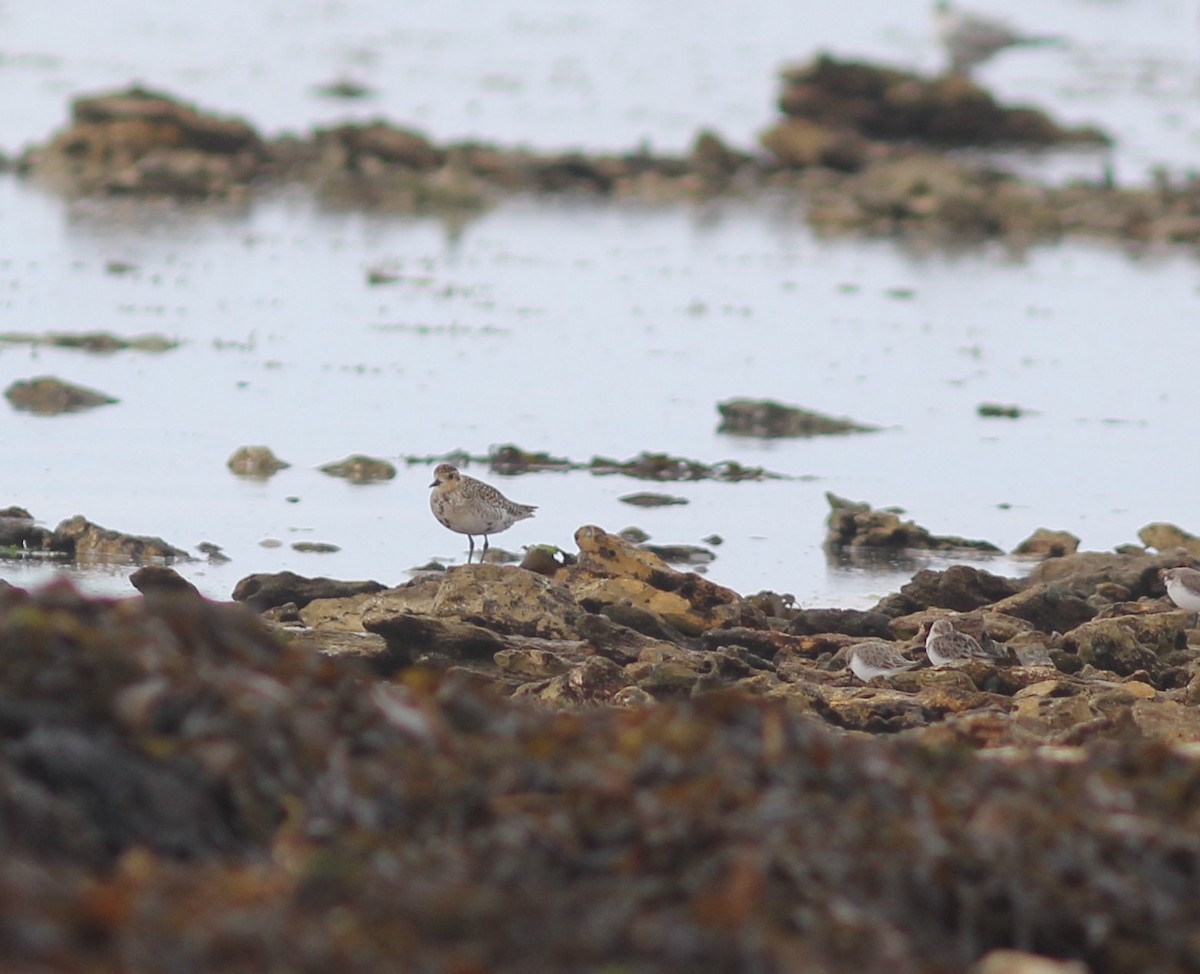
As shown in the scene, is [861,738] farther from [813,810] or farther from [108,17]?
[108,17]

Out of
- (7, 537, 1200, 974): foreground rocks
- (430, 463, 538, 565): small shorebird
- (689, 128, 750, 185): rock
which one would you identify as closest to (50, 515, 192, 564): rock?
(430, 463, 538, 565): small shorebird

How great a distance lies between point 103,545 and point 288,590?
150 cm

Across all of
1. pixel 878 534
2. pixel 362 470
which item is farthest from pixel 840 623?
pixel 362 470

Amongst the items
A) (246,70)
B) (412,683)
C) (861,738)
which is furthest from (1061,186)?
(412,683)

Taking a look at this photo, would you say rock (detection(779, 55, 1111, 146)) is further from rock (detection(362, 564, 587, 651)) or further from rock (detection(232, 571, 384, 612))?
rock (detection(362, 564, 587, 651))

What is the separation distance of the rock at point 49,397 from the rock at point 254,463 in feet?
6.73

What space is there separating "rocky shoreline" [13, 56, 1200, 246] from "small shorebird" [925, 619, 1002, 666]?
820 inches

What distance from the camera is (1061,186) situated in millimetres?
34156

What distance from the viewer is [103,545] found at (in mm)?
11422

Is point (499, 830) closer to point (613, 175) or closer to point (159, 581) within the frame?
point (159, 581)

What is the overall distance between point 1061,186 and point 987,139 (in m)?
6.04

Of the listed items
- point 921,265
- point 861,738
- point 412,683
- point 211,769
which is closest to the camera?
point 211,769

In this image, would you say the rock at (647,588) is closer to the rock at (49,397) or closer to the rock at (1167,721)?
the rock at (1167,721)

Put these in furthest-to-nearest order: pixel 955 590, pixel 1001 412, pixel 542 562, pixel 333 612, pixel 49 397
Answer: pixel 1001 412
pixel 49 397
pixel 955 590
pixel 542 562
pixel 333 612
